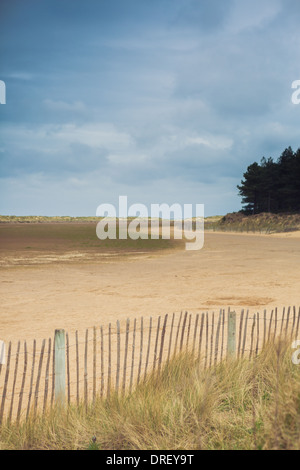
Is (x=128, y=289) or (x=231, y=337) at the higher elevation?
(x=231, y=337)

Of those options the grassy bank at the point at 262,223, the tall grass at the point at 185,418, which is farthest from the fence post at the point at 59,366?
the grassy bank at the point at 262,223

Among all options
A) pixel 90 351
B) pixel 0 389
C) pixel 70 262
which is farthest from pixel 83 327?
pixel 70 262

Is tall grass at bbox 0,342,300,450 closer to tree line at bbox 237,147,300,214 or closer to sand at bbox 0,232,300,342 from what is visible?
sand at bbox 0,232,300,342

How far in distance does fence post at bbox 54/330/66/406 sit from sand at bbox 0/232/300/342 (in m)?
4.72

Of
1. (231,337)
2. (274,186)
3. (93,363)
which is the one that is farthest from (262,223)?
(93,363)

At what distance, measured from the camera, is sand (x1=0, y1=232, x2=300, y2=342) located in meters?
13.5

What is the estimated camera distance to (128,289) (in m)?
18.2

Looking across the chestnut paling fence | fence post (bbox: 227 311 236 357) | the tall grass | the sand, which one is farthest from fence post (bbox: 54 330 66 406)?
the sand

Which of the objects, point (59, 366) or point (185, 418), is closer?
point (185, 418)

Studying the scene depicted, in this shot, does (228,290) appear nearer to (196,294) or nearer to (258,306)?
(196,294)

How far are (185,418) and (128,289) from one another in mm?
12899

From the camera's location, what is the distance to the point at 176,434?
16.9 ft

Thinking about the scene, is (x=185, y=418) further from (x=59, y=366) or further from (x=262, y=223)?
(x=262, y=223)

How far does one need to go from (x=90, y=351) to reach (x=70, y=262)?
18.9 metres
